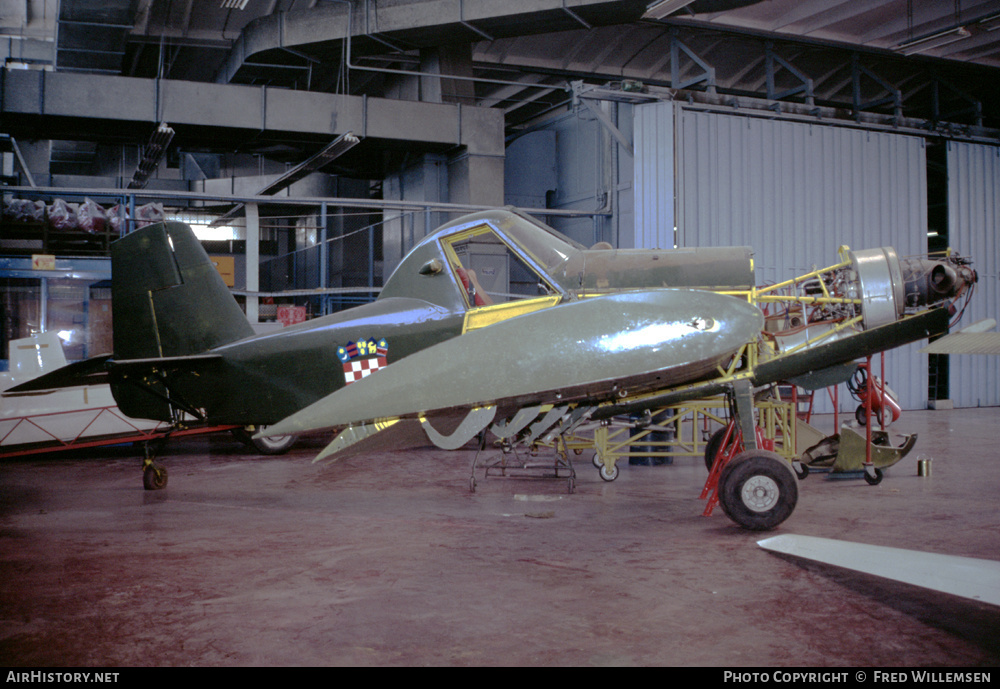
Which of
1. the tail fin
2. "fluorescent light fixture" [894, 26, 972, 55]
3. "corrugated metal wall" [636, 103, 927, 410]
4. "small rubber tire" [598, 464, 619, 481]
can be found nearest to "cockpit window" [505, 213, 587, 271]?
the tail fin

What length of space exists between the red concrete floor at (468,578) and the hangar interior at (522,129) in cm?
270

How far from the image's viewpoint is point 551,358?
342 cm

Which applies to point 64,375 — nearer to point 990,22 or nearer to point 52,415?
point 52,415

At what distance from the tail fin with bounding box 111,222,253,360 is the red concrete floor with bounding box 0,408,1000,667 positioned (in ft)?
5.35

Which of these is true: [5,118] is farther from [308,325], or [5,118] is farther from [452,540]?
[452,540]

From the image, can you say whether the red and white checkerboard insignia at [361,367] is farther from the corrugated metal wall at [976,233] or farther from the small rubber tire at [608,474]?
the corrugated metal wall at [976,233]

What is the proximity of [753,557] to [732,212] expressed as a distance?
10.9 metres

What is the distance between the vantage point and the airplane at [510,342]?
346 cm

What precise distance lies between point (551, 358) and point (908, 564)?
2.42 meters

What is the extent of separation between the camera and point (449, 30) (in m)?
12.9

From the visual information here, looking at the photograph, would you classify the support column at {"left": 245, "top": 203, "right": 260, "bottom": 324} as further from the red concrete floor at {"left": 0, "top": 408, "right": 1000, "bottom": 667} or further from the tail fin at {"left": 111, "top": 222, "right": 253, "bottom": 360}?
the red concrete floor at {"left": 0, "top": 408, "right": 1000, "bottom": 667}

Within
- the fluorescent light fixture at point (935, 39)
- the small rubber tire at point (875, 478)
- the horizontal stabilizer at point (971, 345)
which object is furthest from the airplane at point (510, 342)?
the fluorescent light fixture at point (935, 39)

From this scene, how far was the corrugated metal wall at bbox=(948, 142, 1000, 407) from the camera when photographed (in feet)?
53.5
